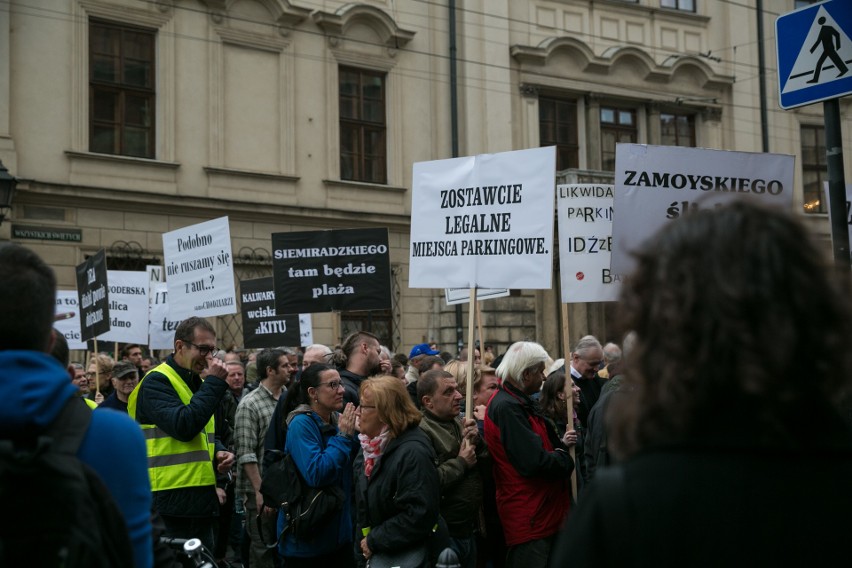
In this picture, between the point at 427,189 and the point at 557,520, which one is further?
the point at 427,189

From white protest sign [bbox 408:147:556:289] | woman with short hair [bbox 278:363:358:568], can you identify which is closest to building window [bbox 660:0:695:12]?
white protest sign [bbox 408:147:556:289]

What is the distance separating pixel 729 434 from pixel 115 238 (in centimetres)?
1713

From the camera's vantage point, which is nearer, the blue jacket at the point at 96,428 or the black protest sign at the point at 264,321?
the blue jacket at the point at 96,428

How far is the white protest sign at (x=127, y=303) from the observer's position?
40.5 ft

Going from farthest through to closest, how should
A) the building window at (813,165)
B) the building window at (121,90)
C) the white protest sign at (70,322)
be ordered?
the building window at (813,165), the building window at (121,90), the white protest sign at (70,322)

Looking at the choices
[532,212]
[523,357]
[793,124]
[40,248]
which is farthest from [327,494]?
[793,124]

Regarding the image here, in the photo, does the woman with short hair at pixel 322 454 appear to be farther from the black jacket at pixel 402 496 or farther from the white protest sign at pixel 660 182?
the white protest sign at pixel 660 182

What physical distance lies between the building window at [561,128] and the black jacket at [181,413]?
700 inches

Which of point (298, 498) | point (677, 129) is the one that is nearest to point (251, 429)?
point (298, 498)

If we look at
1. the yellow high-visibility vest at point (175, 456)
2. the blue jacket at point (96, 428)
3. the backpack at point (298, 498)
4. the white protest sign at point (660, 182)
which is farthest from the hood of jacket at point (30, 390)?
the white protest sign at point (660, 182)

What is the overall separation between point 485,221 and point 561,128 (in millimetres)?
16789

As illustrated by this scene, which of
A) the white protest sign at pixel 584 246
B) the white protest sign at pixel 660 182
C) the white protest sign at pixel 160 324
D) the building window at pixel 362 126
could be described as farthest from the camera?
the building window at pixel 362 126

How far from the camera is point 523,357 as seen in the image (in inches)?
240

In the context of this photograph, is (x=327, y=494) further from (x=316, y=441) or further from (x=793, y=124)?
(x=793, y=124)
